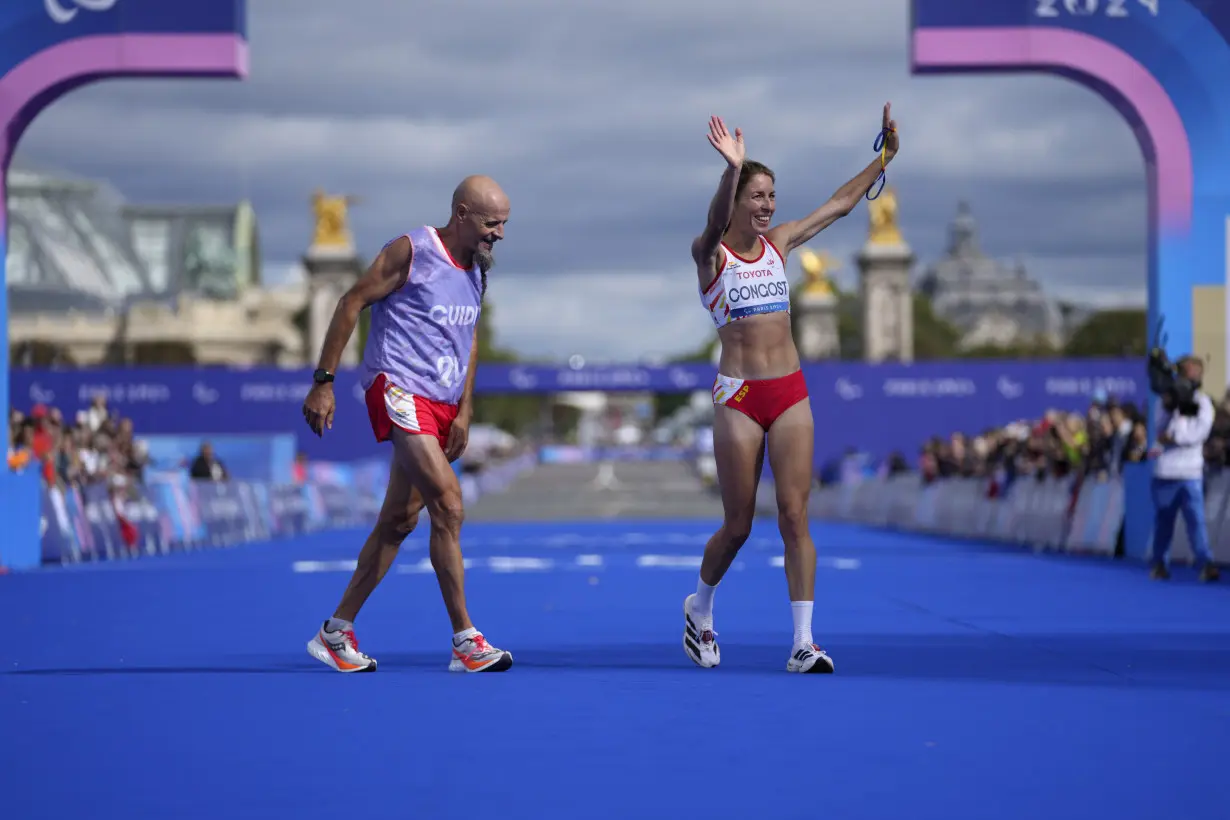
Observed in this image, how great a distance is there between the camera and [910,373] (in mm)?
66250

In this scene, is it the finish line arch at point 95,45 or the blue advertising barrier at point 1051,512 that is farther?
the finish line arch at point 95,45

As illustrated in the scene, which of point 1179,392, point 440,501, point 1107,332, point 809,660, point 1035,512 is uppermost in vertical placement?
point 1107,332

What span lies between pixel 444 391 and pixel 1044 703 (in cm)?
279

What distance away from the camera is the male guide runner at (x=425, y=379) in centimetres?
826

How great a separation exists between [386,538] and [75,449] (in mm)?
16067

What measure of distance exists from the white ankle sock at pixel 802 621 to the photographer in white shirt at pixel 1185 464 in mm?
8292

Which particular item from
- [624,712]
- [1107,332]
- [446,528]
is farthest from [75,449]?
[1107,332]

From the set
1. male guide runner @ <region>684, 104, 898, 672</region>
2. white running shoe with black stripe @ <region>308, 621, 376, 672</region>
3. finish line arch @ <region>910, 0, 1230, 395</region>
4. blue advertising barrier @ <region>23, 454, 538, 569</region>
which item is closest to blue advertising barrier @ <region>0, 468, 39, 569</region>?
blue advertising barrier @ <region>23, 454, 538, 569</region>

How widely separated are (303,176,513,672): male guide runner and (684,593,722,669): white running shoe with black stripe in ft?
2.60

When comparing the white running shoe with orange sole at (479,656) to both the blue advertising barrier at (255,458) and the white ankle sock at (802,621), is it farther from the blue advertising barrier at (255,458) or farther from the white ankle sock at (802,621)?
the blue advertising barrier at (255,458)

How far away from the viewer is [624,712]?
22.7 feet

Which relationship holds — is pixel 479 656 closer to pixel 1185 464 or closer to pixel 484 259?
pixel 484 259

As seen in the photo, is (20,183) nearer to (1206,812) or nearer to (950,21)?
(950,21)

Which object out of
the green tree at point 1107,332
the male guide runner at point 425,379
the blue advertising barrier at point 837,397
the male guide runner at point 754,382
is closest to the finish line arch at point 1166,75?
the male guide runner at point 754,382
